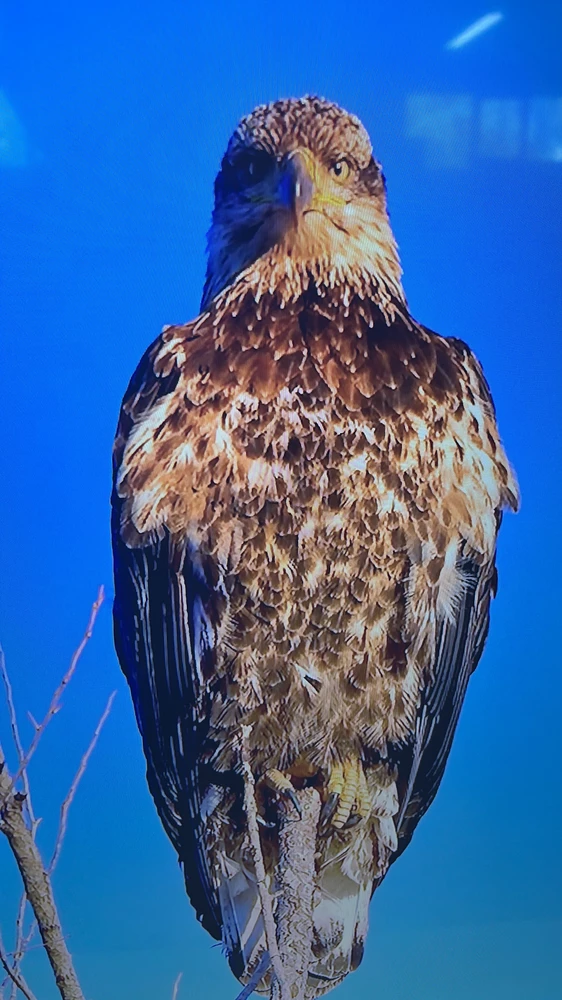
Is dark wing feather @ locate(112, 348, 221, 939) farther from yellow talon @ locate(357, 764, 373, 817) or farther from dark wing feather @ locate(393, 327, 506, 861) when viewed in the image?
dark wing feather @ locate(393, 327, 506, 861)

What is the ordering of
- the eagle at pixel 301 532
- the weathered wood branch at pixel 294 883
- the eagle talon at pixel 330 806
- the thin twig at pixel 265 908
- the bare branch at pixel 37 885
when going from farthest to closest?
the eagle talon at pixel 330 806, the eagle at pixel 301 532, the weathered wood branch at pixel 294 883, the thin twig at pixel 265 908, the bare branch at pixel 37 885

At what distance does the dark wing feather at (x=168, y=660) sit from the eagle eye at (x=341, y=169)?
505mm

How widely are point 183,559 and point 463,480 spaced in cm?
55

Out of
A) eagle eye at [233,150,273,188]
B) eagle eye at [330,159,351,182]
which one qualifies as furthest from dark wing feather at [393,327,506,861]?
eagle eye at [233,150,273,188]

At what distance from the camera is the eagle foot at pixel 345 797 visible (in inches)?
74.1

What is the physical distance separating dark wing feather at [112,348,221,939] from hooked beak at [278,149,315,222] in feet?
1.31

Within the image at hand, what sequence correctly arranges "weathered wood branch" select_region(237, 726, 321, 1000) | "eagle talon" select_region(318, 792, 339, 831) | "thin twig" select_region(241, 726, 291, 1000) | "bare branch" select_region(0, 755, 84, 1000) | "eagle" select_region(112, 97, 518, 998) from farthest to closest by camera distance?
"eagle talon" select_region(318, 792, 339, 831), "eagle" select_region(112, 97, 518, 998), "weathered wood branch" select_region(237, 726, 321, 1000), "thin twig" select_region(241, 726, 291, 1000), "bare branch" select_region(0, 755, 84, 1000)

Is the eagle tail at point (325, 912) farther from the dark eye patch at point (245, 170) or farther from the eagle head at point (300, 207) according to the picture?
the dark eye patch at point (245, 170)

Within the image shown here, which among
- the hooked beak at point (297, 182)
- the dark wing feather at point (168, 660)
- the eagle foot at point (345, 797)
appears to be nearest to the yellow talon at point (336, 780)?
the eagle foot at point (345, 797)

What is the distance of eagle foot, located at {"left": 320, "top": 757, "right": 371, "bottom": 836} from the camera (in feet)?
6.18

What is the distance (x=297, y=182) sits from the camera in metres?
1.76

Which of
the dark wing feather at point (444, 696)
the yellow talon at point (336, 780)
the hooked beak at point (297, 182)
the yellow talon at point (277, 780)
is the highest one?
the hooked beak at point (297, 182)

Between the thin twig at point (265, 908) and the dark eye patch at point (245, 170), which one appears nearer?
the thin twig at point (265, 908)

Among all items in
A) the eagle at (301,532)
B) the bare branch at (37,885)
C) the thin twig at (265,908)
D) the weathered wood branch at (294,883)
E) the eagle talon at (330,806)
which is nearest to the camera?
the bare branch at (37,885)
